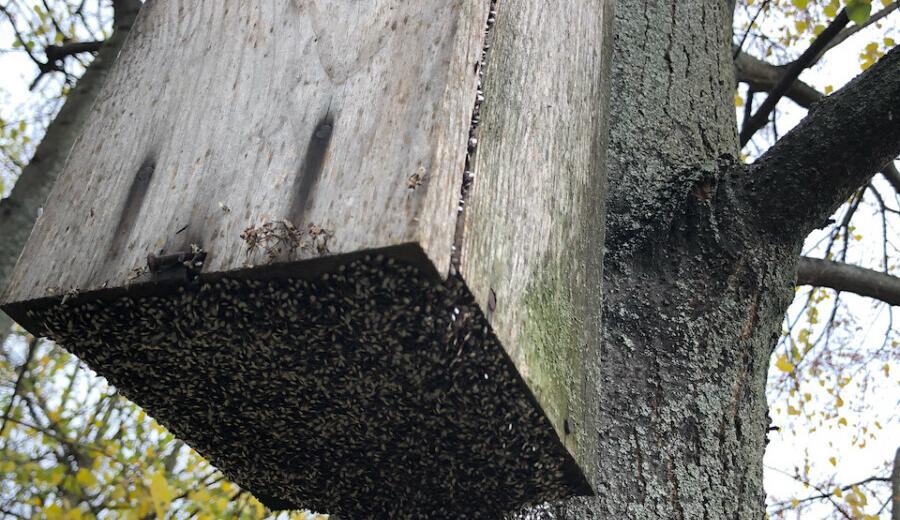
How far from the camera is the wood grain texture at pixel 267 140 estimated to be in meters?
1.05

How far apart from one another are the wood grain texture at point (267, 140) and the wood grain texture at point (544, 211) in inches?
2.8

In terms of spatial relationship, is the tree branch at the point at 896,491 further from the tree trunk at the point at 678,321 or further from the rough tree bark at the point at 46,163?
the rough tree bark at the point at 46,163

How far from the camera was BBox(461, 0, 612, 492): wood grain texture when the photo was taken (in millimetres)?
1127

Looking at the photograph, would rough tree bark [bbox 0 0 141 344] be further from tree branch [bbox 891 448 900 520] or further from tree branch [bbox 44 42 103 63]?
tree branch [bbox 891 448 900 520]

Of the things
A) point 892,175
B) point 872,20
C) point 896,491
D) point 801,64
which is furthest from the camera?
point 896,491

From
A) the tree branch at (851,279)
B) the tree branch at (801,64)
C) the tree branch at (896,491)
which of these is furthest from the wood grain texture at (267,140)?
the tree branch at (896,491)

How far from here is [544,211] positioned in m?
1.30

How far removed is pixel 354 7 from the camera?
1.31 m

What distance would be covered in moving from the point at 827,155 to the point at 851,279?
51.9 inches

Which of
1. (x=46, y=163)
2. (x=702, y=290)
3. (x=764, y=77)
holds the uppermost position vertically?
(x=764, y=77)

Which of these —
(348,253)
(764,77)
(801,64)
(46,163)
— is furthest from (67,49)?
(348,253)

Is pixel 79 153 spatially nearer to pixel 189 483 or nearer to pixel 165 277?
pixel 165 277

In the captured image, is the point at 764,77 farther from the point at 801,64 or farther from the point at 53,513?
the point at 53,513

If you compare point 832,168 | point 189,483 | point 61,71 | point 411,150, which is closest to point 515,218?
point 411,150
